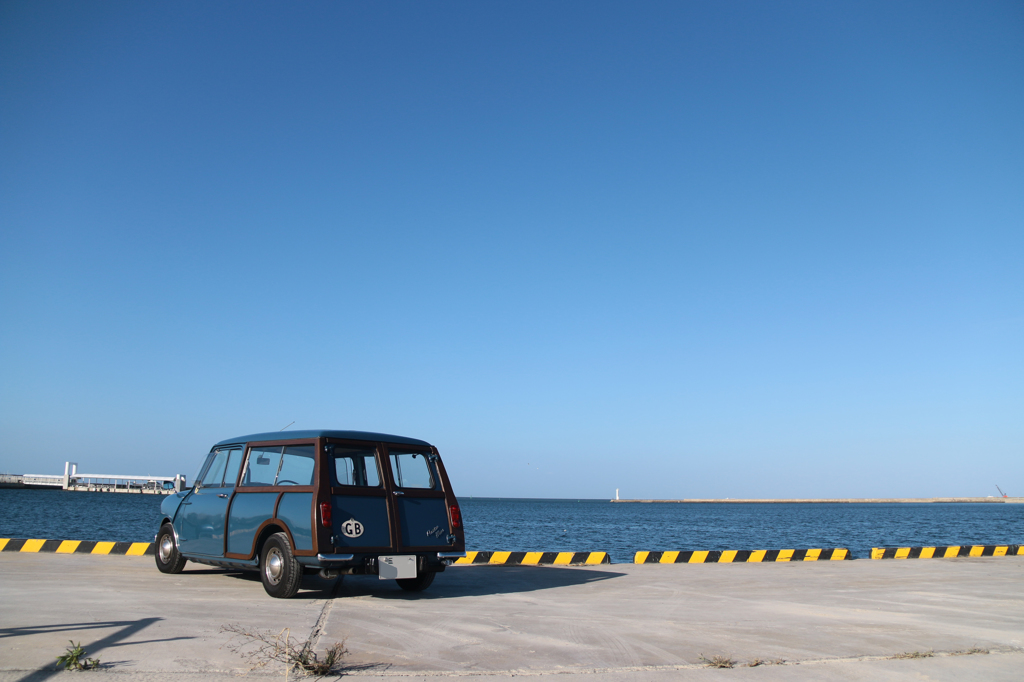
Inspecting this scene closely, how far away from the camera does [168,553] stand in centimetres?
1110

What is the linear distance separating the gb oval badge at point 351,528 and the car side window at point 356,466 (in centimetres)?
47

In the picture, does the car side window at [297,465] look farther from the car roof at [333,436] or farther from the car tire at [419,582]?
the car tire at [419,582]

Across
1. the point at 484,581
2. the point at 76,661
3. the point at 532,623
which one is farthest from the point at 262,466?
the point at 76,661

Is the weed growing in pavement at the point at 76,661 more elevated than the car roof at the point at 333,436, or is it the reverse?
the car roof at the point at 333,436

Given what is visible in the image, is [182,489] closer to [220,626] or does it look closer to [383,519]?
[383,519]

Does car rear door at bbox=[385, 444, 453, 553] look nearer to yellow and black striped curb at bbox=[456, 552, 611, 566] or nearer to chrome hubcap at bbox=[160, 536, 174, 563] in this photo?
chrome hubcap at bbox=[160, 536, 174, 563]

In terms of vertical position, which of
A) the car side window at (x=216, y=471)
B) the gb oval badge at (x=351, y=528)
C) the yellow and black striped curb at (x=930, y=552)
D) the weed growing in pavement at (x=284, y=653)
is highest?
the car side window at (x=216, y=471)

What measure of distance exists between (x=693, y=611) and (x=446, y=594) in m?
3.03

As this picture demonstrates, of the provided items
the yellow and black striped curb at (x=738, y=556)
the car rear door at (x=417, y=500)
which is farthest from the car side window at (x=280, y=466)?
the yellow and black striped curb at (x=738, y=556)

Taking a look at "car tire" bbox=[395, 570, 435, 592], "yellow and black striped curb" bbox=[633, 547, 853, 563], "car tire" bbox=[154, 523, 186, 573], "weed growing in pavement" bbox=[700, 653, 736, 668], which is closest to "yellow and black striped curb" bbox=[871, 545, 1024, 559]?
"yellow and black striped curb" bbox=[633, 547, 853, 563]

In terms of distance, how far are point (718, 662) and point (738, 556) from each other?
34.7 feet

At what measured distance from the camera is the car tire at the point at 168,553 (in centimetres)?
1100

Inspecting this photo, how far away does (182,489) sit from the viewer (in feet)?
35.8

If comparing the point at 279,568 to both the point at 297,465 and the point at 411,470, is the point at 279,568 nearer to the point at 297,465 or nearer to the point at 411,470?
the point at 297,465
